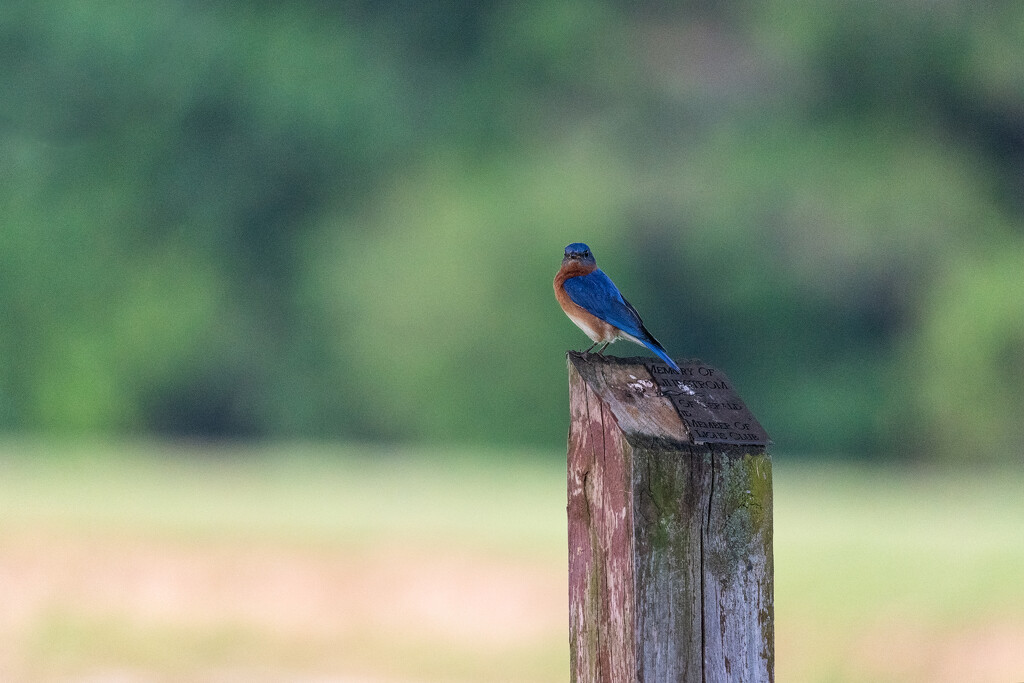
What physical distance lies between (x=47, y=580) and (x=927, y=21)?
48.4ft

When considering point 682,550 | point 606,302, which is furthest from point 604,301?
point 682,550

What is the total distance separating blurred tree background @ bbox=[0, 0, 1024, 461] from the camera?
57.3 feet

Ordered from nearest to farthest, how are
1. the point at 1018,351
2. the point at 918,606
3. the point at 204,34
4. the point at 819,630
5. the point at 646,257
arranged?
1. the point at 819,630
2. the point at 918,606
3. the point at 1018,351
4. the point at 646,257
5. the point at 204,34

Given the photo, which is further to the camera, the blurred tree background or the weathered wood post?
the blurred tree background

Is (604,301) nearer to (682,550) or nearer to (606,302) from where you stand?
(606,302)

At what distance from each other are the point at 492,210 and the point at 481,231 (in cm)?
34

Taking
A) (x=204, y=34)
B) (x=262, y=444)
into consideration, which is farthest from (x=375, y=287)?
(x=204, y=34)

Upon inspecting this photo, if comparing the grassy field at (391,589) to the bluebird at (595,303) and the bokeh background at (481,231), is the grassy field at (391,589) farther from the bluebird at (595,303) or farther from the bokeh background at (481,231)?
the bluebird at (595,303)

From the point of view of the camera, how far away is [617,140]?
18.6 meters

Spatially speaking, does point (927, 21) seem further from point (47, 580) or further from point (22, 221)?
point (47, 580)

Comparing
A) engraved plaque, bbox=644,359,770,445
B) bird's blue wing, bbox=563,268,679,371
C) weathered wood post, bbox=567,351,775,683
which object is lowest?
weathered wood post, bbox=567,351,775,683

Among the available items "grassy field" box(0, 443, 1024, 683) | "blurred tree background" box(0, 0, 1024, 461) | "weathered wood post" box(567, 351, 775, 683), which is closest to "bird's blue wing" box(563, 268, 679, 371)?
"weathered wood post" box(567, 351, 775, 683)

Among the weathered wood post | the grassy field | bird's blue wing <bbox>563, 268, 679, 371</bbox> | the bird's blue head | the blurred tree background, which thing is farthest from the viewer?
the blurred tree background

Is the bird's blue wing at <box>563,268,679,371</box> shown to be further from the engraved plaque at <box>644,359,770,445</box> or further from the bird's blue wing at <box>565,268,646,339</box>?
the engraved plaque at <box>644,359,770,445</box>
